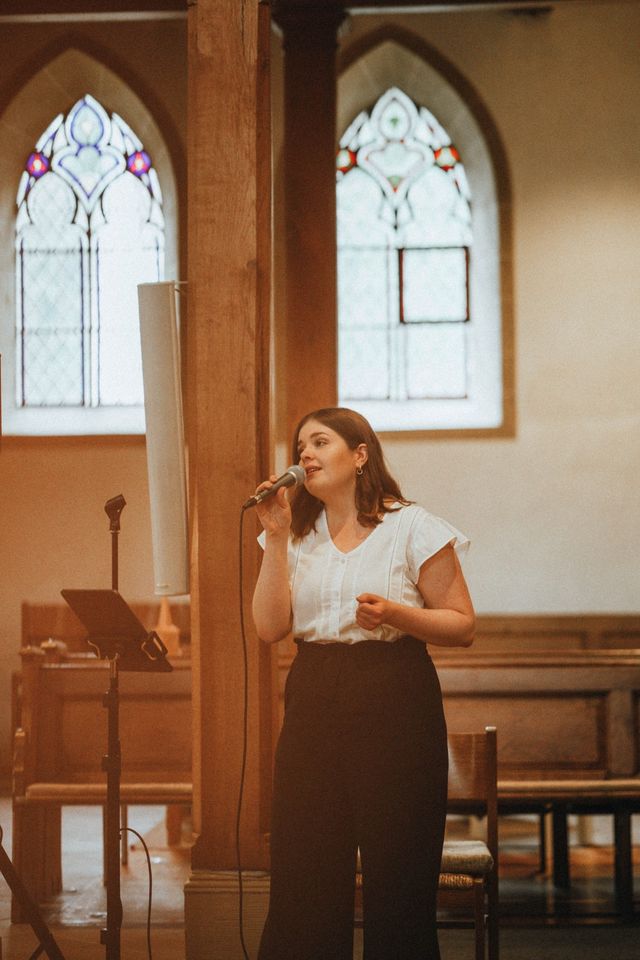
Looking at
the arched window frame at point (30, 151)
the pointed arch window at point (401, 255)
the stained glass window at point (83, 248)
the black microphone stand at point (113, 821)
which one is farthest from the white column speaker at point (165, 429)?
the stained glass window at point (83, 248)

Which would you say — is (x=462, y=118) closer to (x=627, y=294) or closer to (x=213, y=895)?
(x=627, y=294)

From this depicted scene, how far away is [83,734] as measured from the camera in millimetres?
4836

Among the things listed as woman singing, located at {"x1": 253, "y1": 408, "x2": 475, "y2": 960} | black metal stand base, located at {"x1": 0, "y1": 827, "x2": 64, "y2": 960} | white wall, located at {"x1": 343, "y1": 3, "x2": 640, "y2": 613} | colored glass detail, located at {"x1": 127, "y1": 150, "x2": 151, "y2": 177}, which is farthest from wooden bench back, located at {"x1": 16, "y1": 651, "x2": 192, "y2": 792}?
colored glass detail, located at {"x1": 127, "y1": 150, "x2": 151, "y2": 177}

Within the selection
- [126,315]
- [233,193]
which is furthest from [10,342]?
[233,193]

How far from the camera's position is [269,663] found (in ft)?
13.3

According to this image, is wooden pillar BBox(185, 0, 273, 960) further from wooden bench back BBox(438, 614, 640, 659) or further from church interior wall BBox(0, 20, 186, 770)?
church interior wall BBox(0, 20, 186, 770)

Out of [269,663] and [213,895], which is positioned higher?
[269,663]

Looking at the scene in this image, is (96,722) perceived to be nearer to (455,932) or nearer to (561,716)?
(455,932)

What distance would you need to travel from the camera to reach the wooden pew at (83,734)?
477 cm

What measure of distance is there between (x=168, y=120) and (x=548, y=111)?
2866mm

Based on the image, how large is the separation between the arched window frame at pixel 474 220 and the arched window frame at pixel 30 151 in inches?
61.2

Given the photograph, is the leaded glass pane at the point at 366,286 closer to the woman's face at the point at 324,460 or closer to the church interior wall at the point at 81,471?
the church interior wall at the point at 81,471

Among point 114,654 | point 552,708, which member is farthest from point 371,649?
point 552,708

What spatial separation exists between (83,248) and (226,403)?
6186 mm
